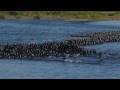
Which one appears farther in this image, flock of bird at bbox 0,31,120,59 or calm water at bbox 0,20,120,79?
flock of bird at bbox 0,31,120,59

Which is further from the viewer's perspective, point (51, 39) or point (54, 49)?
point (54, 49)

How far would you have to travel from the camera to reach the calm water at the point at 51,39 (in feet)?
13.5

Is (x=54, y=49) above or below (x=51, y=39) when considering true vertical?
below

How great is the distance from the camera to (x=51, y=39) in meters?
4.67

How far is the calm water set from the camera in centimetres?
412

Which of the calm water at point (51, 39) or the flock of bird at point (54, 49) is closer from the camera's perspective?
the calm water at point (51, 39)

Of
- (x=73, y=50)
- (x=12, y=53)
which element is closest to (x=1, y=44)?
(x=12, y=53)
